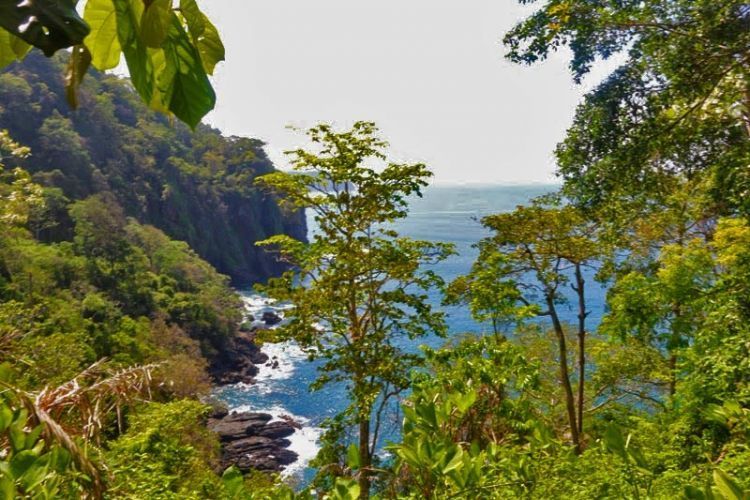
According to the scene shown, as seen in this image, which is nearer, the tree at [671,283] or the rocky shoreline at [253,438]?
the tree at [671,283]

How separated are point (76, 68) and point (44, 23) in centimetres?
19

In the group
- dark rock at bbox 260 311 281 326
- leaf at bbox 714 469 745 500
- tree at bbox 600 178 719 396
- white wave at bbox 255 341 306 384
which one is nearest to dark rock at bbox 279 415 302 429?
white wave at bbox 255 341 306 384

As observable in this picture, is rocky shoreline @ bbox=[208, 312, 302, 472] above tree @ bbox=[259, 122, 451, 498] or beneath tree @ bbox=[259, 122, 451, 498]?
beneath

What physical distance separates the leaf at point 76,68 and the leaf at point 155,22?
7cm

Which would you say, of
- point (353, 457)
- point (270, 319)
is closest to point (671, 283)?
point (353, 457)

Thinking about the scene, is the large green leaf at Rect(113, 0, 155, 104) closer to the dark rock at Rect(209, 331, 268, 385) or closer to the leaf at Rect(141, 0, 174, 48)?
the leaf at Rect(141, 0, 174, 48)

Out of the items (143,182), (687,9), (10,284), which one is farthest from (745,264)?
(143,182)

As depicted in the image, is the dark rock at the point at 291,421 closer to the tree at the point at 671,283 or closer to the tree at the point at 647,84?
the tree at the point at 671,283

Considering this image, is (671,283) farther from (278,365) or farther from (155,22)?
(278,365)

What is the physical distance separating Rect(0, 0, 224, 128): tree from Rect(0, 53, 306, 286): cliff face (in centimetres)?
3251

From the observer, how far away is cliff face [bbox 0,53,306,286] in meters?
36.1

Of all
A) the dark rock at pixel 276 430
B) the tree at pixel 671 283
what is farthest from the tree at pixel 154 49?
the dark rock at pixel 276 430

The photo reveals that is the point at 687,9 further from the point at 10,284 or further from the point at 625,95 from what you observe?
the point at 10,284

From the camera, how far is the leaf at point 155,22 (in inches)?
14.8
